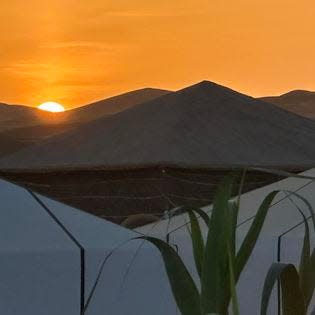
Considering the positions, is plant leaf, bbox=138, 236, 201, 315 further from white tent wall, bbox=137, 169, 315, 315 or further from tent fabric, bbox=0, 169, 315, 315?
white tent wall, bbox=137, 169, 315, 315

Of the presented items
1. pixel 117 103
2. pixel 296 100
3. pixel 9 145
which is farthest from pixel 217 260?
pixel 117 103

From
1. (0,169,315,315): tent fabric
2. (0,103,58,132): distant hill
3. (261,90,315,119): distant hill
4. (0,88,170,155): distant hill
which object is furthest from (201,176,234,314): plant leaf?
(261,90,315,119): distant hill

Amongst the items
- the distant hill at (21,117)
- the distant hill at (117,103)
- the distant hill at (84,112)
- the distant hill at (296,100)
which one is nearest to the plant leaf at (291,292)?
the distant hill at (21,117)

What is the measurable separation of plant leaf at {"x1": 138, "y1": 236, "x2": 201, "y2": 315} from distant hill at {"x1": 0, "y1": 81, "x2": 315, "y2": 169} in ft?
50.7

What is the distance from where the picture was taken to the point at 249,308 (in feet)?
15.1

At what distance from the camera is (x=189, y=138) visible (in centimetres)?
1934

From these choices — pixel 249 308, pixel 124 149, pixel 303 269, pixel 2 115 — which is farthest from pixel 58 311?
pixel 2 115

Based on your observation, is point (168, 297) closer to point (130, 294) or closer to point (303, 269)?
point (130, 294)

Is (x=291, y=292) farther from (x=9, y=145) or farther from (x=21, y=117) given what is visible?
(x=21, y=117)

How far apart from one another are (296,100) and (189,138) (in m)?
36.7

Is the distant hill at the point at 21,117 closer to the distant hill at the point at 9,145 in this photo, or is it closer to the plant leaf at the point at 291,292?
the distant hill at the point at 9,145

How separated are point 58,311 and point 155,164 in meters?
14.0

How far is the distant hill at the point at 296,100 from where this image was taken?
52375 millimetres

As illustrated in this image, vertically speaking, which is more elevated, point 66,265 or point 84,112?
point 84,112
